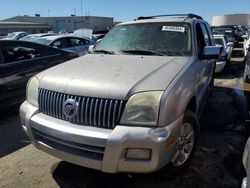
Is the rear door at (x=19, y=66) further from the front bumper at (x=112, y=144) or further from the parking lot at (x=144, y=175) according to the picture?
the front bumper at (x=112, y=144)

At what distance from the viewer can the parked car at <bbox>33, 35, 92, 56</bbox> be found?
1016 centimetres

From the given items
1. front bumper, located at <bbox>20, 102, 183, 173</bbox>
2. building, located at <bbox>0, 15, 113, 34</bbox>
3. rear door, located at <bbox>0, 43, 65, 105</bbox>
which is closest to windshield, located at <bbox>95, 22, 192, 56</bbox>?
front bumper, located at <bbox>20, 102, 183, 173</bbox>

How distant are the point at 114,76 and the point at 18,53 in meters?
3.44

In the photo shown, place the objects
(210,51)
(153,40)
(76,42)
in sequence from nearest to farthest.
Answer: (210,51) → (153,40) → (76,42)

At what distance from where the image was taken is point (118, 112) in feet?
8.66

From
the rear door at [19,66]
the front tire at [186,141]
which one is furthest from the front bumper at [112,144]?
the rear door at [19,66]

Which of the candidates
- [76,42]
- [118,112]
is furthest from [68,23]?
[118,112]

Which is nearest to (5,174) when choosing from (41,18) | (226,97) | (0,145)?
(0,145)

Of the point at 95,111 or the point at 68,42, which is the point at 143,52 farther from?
the point at 68,42

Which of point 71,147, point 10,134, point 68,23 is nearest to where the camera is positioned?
point 71,147

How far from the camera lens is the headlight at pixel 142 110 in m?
2.61

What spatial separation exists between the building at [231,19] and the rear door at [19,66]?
3473cm

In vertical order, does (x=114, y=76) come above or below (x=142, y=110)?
above

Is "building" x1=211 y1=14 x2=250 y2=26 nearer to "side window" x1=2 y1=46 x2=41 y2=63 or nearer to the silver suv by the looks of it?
"side window" x1=2 y1=46 x2=41 y2=63
